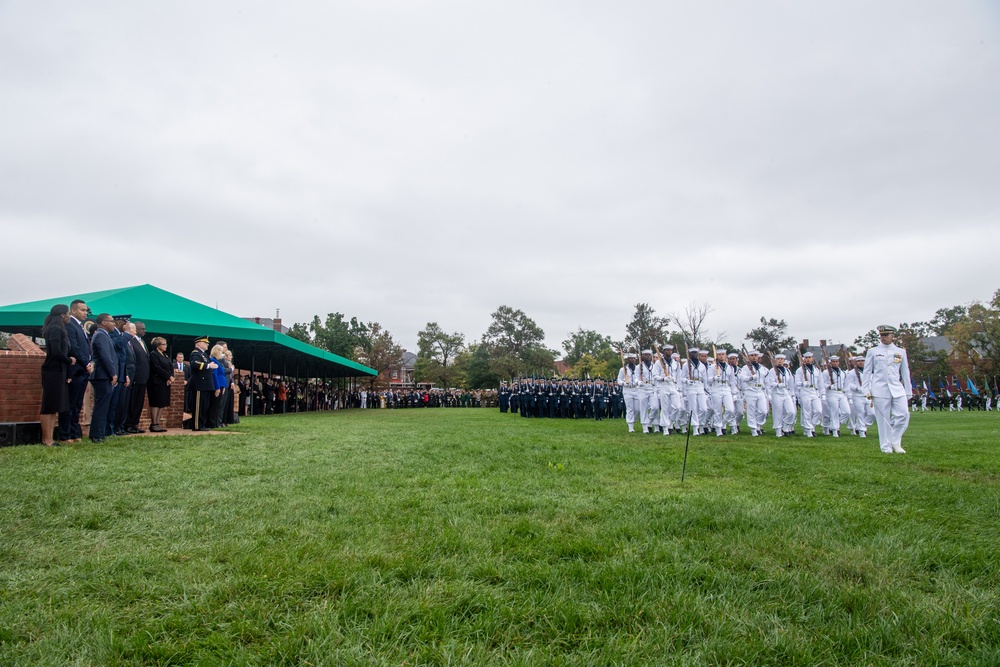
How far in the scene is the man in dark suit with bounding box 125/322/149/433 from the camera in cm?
1036

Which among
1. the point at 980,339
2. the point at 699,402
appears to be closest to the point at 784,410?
the point at 699,402

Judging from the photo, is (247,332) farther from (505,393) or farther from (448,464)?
(505,393)

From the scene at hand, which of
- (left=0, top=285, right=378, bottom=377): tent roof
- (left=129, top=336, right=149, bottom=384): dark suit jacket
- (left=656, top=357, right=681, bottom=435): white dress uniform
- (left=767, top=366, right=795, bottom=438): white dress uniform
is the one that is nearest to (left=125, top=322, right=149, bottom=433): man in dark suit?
(left=129, top=336, right=149, bottom=384): dark suit jacket

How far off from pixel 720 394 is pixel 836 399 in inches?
128

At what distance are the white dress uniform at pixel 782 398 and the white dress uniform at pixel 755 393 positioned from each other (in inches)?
8.1

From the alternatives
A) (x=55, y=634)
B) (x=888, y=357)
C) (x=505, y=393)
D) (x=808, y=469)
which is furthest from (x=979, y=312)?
(x=55, y=634)

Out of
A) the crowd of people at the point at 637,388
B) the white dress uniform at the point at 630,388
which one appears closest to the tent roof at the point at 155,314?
the crowd of people at the point at 637,388

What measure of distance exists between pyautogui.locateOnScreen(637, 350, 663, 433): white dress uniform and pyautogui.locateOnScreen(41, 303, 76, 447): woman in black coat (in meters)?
11.5

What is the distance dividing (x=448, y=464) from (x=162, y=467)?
308cm

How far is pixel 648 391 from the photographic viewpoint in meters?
14.6

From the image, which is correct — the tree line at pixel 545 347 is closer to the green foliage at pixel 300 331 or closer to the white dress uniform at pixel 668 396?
the green foliage at pixel 300 331

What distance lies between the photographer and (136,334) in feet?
36.4

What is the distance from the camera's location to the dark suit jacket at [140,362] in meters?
10.3

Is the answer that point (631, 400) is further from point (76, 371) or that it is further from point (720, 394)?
point (76, 371)
